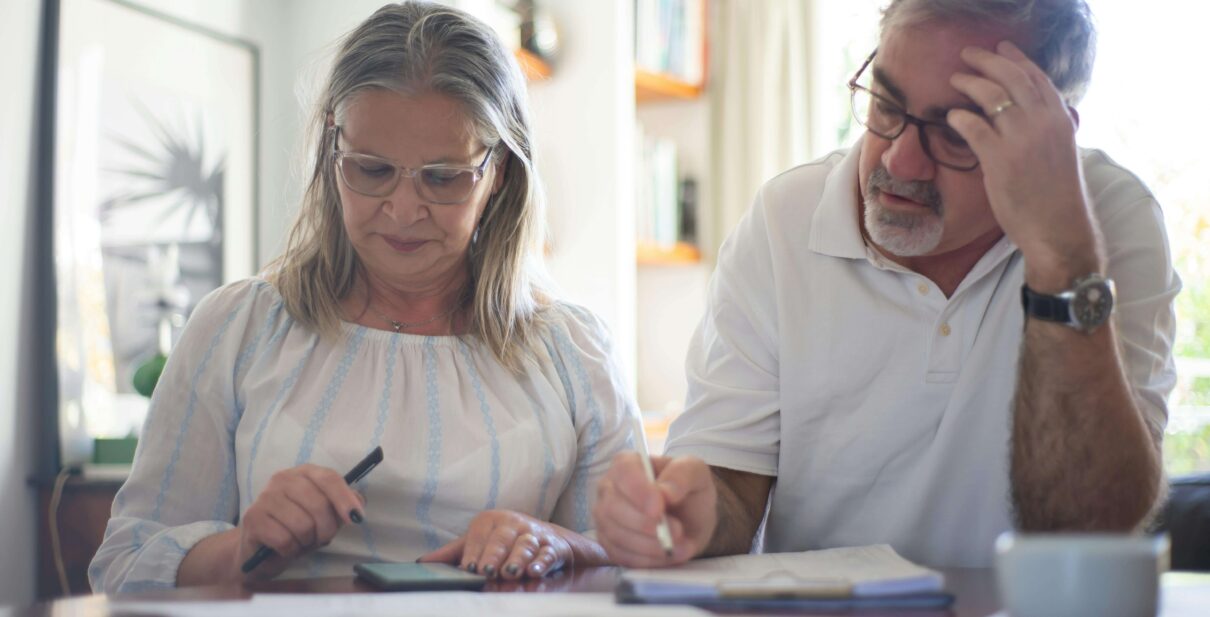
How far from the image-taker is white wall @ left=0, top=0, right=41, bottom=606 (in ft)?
7.04

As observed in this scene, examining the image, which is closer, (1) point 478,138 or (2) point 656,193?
(1) point 478,138

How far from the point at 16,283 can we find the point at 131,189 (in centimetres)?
30

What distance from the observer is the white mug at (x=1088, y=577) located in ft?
2.29

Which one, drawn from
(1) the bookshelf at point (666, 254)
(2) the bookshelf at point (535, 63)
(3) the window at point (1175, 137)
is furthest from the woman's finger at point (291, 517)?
(3) the window at point (1175, 137)

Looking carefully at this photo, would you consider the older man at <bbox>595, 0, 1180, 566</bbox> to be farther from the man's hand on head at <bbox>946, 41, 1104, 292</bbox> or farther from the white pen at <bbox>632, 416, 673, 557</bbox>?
the white pen at <bbox>632, 416, 673, 557</bbox>

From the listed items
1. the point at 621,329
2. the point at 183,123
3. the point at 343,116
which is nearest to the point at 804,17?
the point at 621,329

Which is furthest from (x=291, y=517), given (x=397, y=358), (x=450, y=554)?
(x=397, y=358)

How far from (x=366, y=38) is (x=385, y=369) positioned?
415 millimetres

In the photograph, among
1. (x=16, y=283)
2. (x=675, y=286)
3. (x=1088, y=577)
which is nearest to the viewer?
(x=1088, y=577)

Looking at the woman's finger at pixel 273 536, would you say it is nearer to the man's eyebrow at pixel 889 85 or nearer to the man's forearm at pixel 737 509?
the man's forearm at pixel 737 509

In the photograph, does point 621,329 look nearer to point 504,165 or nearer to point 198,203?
point 198,203

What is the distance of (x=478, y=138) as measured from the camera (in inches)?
58.1

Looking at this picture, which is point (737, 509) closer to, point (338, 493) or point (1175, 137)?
point (338, 493)

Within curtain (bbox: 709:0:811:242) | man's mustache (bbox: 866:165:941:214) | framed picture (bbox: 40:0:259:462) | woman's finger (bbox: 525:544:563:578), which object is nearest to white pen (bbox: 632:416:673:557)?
woman's finger (bbox: 525:544:563:578)
